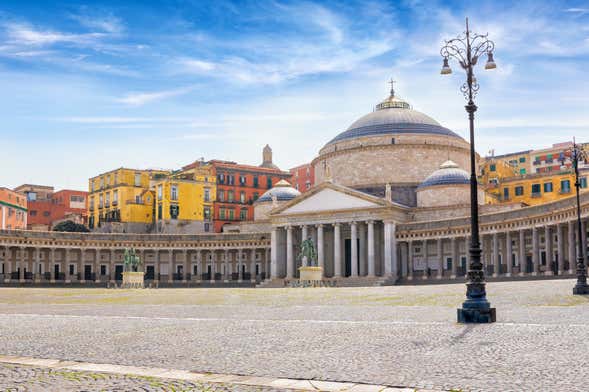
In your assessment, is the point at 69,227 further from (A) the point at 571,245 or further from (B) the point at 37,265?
(A) the point at 571,245

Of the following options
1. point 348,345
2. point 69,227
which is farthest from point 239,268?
point 348,345

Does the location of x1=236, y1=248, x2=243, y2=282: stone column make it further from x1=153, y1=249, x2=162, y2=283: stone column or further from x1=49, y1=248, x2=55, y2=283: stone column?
x1=49, y1=248, x2=55, y2=283: stone column

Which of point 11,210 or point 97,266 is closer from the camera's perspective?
point 97,266

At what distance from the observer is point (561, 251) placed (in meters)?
59.2

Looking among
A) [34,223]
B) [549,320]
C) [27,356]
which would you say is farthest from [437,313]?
[34,223]

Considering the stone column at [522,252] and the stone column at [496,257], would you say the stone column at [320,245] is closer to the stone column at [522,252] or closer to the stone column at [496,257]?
the stone column at [496,257]

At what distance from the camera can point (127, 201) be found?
10081cm

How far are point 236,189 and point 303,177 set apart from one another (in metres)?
17.2

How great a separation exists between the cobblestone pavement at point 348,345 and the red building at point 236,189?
7922cm

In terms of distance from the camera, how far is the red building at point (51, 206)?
109375mm

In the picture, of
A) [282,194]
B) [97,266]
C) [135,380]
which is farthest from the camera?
[282,194]

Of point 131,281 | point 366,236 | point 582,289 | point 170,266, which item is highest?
point 366,236

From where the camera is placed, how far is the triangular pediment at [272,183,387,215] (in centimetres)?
7481

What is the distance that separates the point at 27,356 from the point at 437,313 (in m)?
12.9
